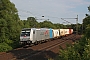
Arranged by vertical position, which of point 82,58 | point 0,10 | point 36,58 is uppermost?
point 0,10

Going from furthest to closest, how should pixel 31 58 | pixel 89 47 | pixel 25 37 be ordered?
1. pixel 25 37
2. pixel 31 58
3. pixel 89 47

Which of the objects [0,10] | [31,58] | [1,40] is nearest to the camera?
[31,58]

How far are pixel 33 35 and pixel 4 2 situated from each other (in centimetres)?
1151

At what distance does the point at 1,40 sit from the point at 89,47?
104ft

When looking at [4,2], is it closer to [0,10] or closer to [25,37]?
[0,10]

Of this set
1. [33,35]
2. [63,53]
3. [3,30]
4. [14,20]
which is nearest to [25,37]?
[33,35]

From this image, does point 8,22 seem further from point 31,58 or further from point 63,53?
point 63,53

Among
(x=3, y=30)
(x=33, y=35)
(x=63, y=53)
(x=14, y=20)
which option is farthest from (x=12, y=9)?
(x=63, y=53)

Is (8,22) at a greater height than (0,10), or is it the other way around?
(0,10)

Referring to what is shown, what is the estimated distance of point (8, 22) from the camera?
125 ft

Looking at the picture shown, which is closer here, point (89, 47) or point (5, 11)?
point (89, 47)

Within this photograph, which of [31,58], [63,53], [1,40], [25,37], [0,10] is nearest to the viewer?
[63,53]

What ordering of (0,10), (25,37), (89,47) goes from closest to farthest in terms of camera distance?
(89,47), (25,37), (0,10)

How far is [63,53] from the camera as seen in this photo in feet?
22.1
